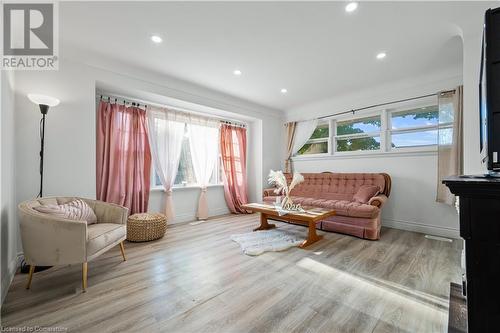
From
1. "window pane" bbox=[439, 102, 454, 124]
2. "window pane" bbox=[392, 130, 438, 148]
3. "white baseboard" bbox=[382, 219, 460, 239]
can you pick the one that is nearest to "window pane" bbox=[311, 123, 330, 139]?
"window pane" bbox=[392, 130, 438, 148]

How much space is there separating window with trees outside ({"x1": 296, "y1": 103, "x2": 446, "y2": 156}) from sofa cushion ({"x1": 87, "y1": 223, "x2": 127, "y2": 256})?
4.13 meters

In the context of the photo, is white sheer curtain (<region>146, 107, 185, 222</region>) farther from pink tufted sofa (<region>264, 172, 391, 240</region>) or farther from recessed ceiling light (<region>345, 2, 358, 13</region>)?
recessed ceiling light (<region>345, 2, 358, 13</region>)

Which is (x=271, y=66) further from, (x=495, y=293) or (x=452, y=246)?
(x=452, y=246)

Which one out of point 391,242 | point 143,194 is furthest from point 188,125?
point 391,242

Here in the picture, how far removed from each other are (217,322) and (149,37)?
292cm

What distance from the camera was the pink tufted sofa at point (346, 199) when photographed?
10.4 ft

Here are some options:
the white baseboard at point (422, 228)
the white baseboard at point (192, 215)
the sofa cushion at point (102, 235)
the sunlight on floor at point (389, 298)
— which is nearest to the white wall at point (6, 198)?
the sofa cushion at point (102, 235)

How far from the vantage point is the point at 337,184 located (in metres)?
4.23

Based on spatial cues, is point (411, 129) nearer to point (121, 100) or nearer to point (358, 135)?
point (358, 135)

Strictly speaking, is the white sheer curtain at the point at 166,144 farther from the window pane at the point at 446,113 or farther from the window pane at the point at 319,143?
the window pane at the point at 446,113

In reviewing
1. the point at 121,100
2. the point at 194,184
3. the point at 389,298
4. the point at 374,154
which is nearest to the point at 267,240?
the point at 389,298

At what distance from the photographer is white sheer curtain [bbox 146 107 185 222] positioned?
Result: 388 cm

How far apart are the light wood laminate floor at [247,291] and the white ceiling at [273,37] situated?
2.58 meters

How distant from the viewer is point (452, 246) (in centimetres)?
286
